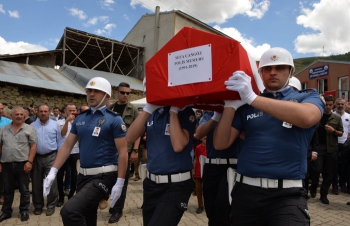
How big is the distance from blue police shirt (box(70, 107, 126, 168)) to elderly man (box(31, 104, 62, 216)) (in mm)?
2647

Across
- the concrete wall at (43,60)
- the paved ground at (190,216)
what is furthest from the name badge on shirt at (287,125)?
the concrete wall at (43,60)

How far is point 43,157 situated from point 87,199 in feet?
10.6

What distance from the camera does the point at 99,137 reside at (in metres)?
3.51

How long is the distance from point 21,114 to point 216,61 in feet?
15.0

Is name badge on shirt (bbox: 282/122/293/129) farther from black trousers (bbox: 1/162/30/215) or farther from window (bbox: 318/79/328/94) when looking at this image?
window (bbox: 318/79/328/94)

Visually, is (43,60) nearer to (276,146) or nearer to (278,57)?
(278,57)

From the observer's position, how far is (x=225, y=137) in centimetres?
246

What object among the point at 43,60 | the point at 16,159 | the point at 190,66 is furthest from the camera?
the point at 43,60

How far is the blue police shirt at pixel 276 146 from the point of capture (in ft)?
7.11

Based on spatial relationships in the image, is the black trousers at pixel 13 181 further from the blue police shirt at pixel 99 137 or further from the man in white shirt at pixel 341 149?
the man in white shirt at pixel 341 149

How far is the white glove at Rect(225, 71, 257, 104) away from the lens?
2092 millimetres

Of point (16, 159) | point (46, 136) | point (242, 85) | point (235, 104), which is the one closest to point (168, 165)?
point (235, 104)

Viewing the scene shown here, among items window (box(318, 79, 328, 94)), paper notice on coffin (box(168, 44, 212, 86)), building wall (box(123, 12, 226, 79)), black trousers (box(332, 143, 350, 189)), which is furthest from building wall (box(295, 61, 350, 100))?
paper notice on coffin (box(168, 44, 212, 86))

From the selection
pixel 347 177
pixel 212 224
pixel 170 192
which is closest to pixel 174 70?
pixel 170 192
